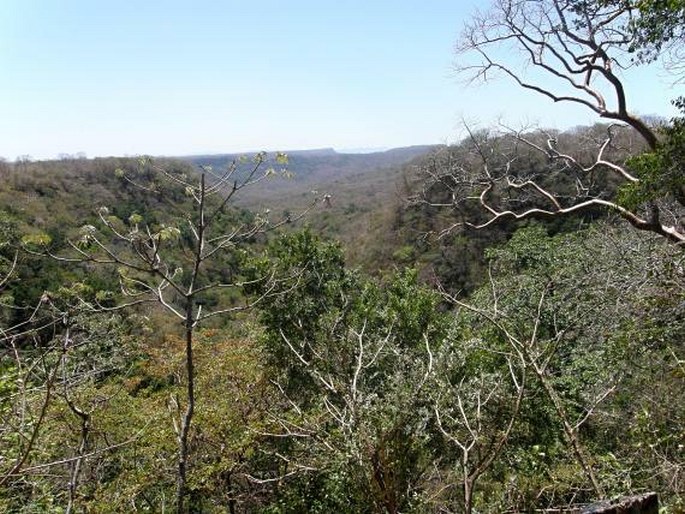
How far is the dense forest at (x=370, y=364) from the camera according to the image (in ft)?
14.2

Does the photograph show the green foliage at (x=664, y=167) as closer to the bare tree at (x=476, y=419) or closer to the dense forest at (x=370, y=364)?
the dense forest at (x=370, y=364)

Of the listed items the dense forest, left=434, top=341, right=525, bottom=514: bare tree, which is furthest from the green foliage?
left=434, top=341, right=525, bottom=514: bare tree

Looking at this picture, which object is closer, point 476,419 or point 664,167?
point 476,419

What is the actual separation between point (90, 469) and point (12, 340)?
6.39 metres

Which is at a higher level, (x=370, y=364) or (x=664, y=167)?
(x=664, y=167)

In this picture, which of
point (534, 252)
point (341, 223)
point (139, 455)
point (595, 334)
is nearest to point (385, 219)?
point (341, 223)

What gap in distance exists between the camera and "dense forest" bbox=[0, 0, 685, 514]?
4320 millimetres

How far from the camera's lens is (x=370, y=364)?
5.41m

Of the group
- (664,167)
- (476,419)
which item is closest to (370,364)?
(476,419)

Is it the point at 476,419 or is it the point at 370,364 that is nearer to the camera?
the point at 476,419

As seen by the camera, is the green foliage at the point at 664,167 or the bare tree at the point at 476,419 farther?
the green foliage at the point at 664,167

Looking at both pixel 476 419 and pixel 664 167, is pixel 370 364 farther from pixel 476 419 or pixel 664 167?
pixel 664 167

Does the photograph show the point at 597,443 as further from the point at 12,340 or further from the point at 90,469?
the point at 12,340

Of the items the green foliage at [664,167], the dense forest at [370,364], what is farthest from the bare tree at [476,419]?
the green foliage at [664,167]
